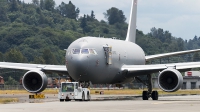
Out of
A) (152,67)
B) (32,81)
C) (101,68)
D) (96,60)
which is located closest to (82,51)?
(96,60)

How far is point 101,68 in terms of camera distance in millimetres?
52375

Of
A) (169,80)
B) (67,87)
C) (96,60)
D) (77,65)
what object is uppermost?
(96,60)

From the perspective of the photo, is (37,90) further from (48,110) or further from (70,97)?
(48,110)

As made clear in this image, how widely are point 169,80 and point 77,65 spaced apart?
7.18 meters

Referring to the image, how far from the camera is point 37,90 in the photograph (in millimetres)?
52312

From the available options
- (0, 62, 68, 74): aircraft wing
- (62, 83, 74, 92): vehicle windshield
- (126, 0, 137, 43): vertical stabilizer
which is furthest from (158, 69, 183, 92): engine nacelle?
(126, 0, 137, 43): vertical stabilizer

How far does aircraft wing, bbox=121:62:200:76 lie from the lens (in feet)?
167

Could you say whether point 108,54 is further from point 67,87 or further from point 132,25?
point 132,25

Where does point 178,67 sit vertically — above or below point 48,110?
above

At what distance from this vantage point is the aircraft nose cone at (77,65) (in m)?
50.0

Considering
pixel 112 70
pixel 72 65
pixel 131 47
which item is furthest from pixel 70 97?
pixel 131 47

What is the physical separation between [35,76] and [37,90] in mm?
1253

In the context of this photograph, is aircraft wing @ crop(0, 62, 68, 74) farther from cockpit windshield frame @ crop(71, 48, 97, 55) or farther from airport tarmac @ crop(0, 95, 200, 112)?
airport tarmac @ crop(0, 95, 200, 112)

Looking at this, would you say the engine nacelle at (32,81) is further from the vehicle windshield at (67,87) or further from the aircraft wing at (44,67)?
the vehicle windshield at (67,87)
